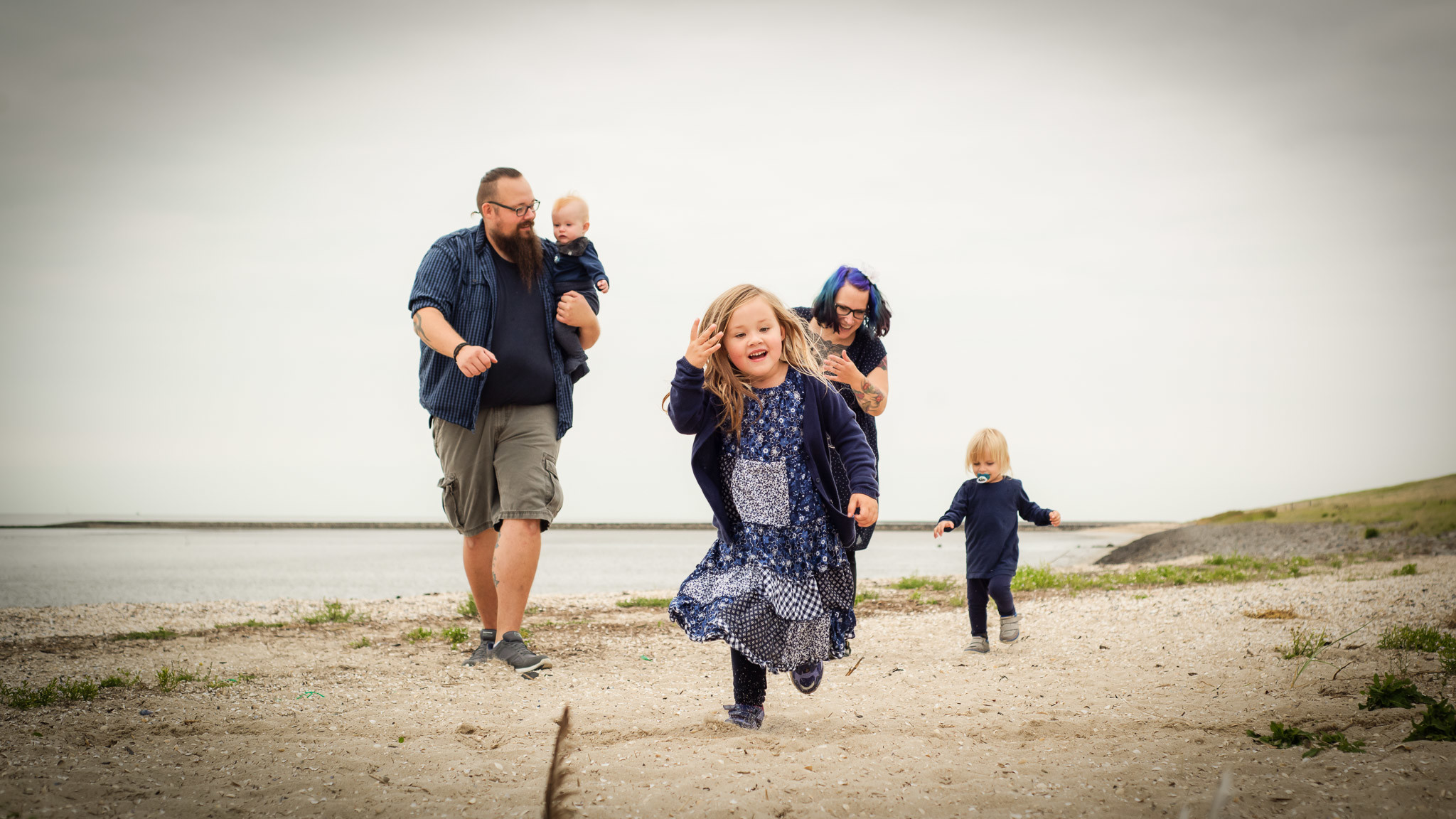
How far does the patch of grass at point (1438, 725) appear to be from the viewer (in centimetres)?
263

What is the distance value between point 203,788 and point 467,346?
6.74 feet

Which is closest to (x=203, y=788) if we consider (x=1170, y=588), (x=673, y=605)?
(x=673, y=605)

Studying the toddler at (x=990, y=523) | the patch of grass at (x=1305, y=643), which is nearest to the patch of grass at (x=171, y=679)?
the toddler at (x=990, y=523)

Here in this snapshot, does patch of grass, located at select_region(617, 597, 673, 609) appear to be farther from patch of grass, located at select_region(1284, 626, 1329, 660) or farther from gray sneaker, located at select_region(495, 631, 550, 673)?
patch of grass, located at select_region(1284, 626, 1329, 660)

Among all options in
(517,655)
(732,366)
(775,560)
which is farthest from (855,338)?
(517,655)

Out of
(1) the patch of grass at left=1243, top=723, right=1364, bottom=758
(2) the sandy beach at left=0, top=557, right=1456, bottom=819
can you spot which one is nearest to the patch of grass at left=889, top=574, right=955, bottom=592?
Result: (2) the sandy beach at left=0, top=557, right=1456, bottom=819

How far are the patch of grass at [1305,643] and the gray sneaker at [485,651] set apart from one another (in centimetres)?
429

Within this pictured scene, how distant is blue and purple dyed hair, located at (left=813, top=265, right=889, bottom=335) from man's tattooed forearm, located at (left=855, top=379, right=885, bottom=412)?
0.43 metres

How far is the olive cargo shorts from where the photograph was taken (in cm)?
451

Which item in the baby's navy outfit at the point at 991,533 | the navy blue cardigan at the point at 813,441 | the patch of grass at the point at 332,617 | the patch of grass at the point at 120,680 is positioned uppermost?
the navy blue cardigan at the point at 813,441

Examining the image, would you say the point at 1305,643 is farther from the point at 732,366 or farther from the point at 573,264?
the point at 573,264

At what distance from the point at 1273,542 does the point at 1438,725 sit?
1986 centimetres

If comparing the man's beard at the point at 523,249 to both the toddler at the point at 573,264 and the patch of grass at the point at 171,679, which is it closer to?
the toddler at the point at 573,264

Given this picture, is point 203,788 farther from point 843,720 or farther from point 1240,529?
point 1240,529
